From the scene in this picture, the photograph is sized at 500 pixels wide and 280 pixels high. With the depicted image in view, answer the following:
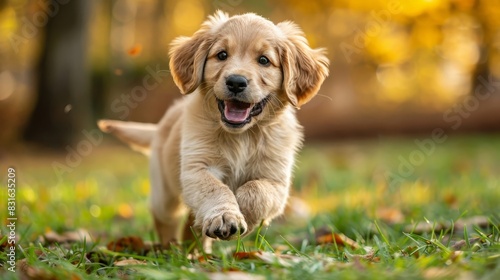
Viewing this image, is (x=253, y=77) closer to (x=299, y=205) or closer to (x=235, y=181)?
(x=235, y=181)

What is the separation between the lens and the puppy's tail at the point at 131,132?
4.31 m

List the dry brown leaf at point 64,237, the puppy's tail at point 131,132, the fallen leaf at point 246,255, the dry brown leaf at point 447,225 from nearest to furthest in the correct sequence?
the fallen leaf at point 246,255 < the dry brown leaf at point 64,237 < the dry brown leaf at point 447,225 < the puppy's tail at point 131,132

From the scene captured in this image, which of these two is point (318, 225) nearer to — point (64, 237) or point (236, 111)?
point (236, 111)

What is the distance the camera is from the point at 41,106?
10867 mm

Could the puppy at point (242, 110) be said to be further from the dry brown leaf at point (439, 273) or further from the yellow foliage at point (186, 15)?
the yellow foliage at point (186, 15)

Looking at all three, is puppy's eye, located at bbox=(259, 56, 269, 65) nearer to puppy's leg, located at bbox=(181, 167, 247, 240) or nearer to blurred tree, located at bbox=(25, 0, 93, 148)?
puppy's leg, located at bbox=(181, 167, 247, 240)

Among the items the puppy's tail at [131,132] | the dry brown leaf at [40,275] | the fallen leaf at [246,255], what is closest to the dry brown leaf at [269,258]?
the fallen leaf at [246,255]

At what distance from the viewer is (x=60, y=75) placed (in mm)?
10789

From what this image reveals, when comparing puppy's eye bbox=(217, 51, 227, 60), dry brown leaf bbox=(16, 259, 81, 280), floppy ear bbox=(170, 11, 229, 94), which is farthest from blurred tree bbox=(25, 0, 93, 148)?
dry brown leaf bbox=(16, 259, 81, 280)

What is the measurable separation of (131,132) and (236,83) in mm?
1515

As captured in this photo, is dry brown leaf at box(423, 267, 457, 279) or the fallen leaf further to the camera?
the fallen leaf

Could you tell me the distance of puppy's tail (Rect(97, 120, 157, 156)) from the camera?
4309 millimetres

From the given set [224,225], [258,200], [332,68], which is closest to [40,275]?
[224,225]

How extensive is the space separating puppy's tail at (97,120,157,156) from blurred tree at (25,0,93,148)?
6.40 metres
